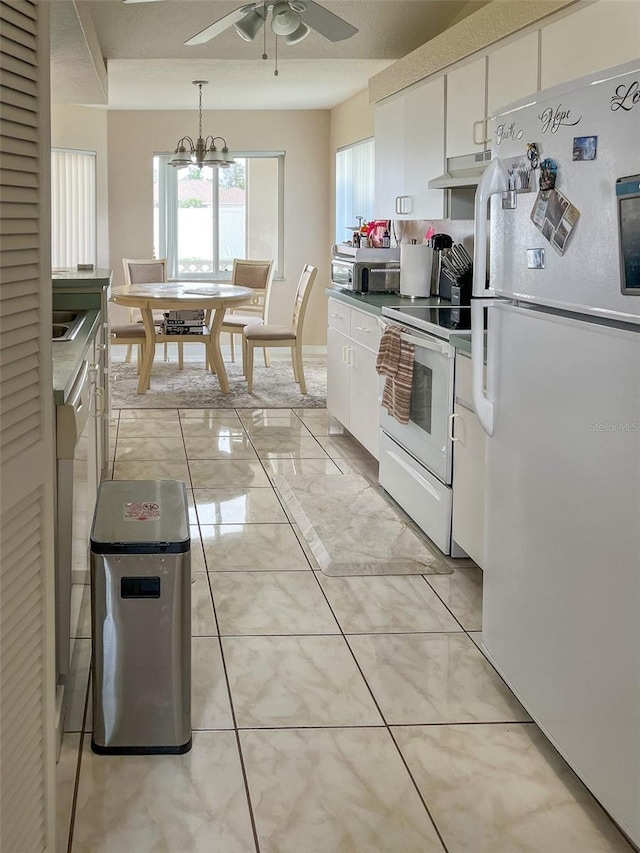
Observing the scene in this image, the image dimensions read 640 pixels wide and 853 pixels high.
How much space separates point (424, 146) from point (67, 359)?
9.66 feet

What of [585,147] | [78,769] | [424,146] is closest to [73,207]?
[424,146]

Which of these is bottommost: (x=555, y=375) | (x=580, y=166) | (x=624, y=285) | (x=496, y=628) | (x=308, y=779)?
(x=308, y=779)

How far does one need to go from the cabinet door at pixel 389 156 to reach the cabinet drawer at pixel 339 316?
616 mm

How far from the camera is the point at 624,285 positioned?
5.95 feet

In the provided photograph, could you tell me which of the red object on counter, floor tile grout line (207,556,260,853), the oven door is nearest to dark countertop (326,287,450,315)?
the oven door

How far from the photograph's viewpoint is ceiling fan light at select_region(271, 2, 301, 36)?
383 centimetres

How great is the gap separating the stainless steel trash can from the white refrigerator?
0.84m

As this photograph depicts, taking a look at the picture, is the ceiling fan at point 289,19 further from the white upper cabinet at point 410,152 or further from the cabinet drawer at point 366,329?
the cabinet drawer at point 366,329

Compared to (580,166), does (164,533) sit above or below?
below

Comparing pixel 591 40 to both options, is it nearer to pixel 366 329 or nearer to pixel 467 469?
pixel 467 469

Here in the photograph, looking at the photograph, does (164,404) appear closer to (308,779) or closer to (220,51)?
(220,51)

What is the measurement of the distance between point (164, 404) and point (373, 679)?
466cm

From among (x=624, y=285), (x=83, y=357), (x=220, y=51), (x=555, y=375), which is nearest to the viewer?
(x=624, y=285)

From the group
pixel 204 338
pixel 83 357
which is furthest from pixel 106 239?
pixel 83 357
